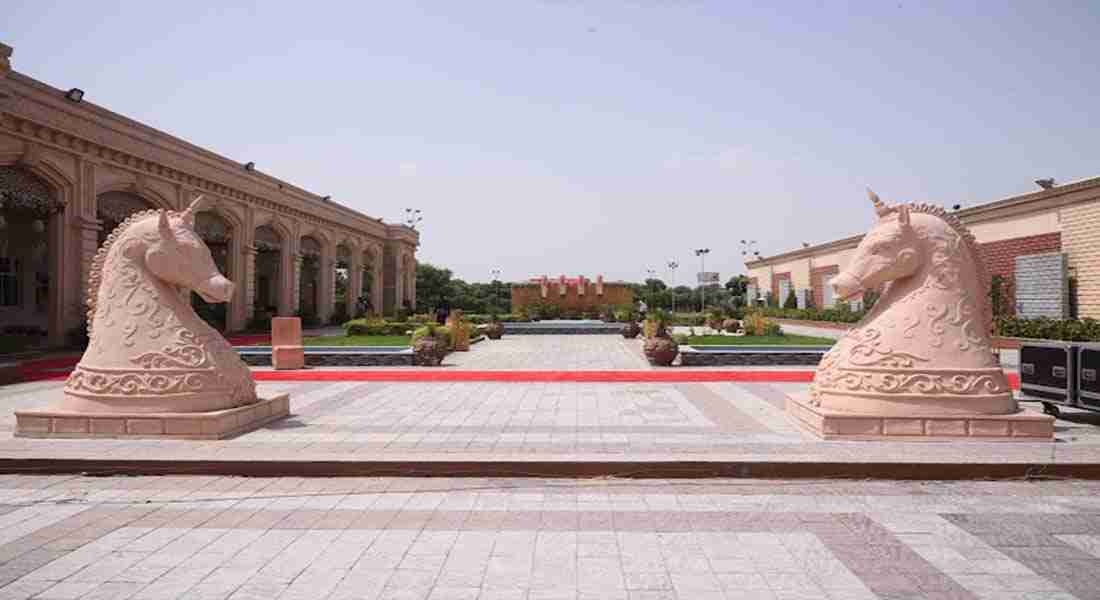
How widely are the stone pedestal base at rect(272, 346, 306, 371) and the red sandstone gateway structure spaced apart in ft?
17.9

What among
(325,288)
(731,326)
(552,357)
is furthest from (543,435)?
(325,288)

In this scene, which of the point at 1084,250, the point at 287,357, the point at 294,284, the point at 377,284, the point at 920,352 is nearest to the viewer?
the point at 920,352

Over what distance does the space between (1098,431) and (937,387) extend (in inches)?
94.3

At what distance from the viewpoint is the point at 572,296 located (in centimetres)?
4475

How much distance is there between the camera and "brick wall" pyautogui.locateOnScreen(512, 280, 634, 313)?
44.5 m

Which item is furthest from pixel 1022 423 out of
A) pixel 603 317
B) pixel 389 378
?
pixel 603 317

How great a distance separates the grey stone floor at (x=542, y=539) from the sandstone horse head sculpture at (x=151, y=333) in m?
1.08

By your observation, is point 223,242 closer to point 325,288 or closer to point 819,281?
point 325,288

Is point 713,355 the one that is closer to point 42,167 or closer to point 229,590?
point 229,590

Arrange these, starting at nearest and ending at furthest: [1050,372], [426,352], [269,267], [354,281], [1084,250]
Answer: [1050,372] → [426,352] → [1084,250] → [269,267] → [354,281]

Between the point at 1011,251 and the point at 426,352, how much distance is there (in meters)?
19.7

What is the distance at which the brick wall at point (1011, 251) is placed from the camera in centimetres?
1903

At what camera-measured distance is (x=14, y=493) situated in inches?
184

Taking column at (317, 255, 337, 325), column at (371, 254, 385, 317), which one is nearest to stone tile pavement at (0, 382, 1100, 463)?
column at (317, 255, 337, 325)
